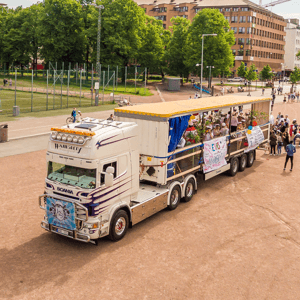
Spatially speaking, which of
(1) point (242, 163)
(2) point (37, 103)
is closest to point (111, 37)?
(2) point (37, 103)

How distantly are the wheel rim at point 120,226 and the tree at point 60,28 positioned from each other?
69.7 metres

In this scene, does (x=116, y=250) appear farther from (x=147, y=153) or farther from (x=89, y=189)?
(x=147, y=153)

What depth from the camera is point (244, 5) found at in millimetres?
122250

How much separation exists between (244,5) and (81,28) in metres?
67.2

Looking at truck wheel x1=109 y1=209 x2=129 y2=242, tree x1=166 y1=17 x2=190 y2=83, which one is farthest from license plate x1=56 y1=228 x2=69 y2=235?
tree x1=166 y1=17 x2=190 y2=83

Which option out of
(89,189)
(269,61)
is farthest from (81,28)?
(269,61)

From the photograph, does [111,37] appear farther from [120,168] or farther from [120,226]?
[120,226]

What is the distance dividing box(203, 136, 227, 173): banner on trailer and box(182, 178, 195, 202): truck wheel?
0.96 meters

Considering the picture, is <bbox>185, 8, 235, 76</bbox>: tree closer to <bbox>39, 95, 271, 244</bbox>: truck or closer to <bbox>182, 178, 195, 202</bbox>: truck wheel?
<bbox>39, 95, 271, 244</bbox>: truck

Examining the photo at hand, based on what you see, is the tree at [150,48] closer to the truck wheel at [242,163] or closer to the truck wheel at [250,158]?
the truck wheel at [250,158]

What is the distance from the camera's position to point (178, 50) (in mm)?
83688

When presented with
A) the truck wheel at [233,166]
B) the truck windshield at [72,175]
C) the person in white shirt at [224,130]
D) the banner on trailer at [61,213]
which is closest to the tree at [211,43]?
the truck wheel at [233,166]

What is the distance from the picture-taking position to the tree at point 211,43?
246 ft

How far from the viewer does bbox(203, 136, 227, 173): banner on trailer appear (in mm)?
14797
